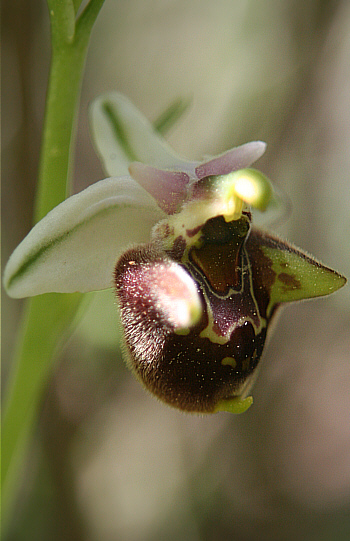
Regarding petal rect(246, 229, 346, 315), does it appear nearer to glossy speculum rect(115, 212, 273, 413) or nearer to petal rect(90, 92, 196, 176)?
glossy speculum rect(115, 212, 273, 413)

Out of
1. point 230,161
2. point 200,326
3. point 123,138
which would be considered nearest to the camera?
point 200,326

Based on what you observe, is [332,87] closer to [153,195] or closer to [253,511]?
[253,511]

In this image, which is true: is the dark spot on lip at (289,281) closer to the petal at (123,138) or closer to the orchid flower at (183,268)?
the orchid flower at (183,268)

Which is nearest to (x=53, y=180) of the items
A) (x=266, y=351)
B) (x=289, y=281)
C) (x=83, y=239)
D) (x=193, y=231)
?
(x=83, y=239)

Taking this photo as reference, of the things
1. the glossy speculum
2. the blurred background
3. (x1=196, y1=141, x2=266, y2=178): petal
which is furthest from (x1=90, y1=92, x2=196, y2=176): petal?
the blurred background

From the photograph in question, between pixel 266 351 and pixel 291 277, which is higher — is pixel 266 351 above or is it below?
below

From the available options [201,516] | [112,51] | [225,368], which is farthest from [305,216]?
[225,368]

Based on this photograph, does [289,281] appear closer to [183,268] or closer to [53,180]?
[183,268]

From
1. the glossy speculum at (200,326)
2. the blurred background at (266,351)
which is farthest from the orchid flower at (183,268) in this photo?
the blurred background at (266,351)
